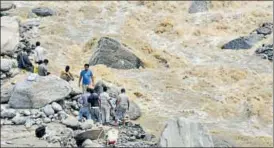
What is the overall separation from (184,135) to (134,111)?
16.7 feet

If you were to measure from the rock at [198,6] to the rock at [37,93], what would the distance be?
16.5m

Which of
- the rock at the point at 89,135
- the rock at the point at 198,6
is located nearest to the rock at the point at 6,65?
the rock at the point at 89,135

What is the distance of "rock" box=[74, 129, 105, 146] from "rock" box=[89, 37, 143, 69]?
28.6 feet

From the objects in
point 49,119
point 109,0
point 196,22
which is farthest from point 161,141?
point 109,0

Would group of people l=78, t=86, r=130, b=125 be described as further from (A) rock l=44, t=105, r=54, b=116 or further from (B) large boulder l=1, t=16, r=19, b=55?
(B) large boulder l=1, t=16, r=19, b=55

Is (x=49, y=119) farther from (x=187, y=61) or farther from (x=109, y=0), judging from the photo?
(x=109, y=0)

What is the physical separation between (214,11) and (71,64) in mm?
10205

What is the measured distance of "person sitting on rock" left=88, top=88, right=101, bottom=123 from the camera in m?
13.8

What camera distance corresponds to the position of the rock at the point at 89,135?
1245 cm

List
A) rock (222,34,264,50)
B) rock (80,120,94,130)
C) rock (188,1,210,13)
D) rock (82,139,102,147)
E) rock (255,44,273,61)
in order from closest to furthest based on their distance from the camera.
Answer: rock (82,139,102,147)
rock (80,120,94,130)
rock (255,44,273,61)
rock (222,34,264,50)
rock (188,1,210,13)

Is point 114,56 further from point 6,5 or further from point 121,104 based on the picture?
point 121,104

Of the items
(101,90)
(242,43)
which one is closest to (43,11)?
(242,43)

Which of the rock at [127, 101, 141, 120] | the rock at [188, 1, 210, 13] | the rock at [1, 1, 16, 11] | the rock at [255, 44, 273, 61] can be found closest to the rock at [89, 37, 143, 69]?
the rock at [127, 101, 141, 120]

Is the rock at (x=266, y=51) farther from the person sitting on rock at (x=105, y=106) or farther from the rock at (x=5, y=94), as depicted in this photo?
the rock at (x=5, y=94)
